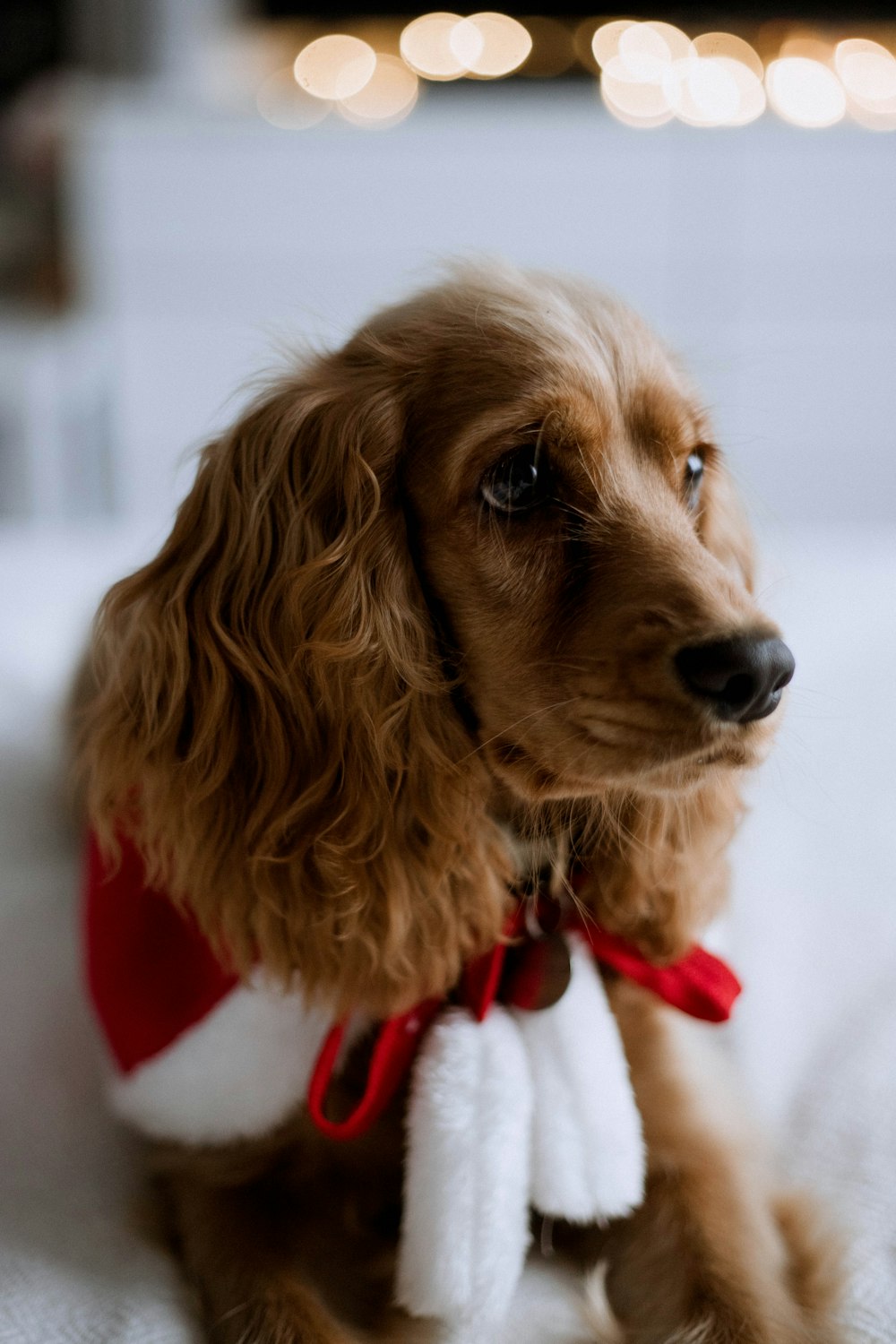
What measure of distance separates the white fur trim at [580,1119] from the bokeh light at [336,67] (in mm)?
4231

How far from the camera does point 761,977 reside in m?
1.38

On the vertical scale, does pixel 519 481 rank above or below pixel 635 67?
below

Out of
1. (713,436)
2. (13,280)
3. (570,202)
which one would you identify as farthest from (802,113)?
(713,436)

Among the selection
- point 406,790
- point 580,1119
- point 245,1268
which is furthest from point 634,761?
point 245,1268

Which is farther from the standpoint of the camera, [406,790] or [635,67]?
[635,67]

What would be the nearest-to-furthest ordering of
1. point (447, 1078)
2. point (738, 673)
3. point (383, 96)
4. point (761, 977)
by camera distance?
1. point (738, 673)
2. point (447, 1078)
3. point (761, 977)
4. point (383, 96)

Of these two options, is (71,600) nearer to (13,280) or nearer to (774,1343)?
(774,1343)

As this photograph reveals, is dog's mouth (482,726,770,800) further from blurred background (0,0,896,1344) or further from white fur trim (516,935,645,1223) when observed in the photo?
blurred background (0,0,896,1344)

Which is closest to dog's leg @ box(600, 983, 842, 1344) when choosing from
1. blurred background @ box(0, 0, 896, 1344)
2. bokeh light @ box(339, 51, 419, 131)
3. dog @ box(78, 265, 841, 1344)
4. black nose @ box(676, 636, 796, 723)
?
dog @ box(78, 265, 841, 1344)

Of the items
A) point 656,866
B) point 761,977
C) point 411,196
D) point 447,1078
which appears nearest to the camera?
point 447,1078

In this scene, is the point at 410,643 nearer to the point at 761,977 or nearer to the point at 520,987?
the point at 520,987

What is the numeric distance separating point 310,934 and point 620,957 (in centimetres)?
29

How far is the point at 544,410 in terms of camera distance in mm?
992

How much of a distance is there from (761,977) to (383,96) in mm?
3941
